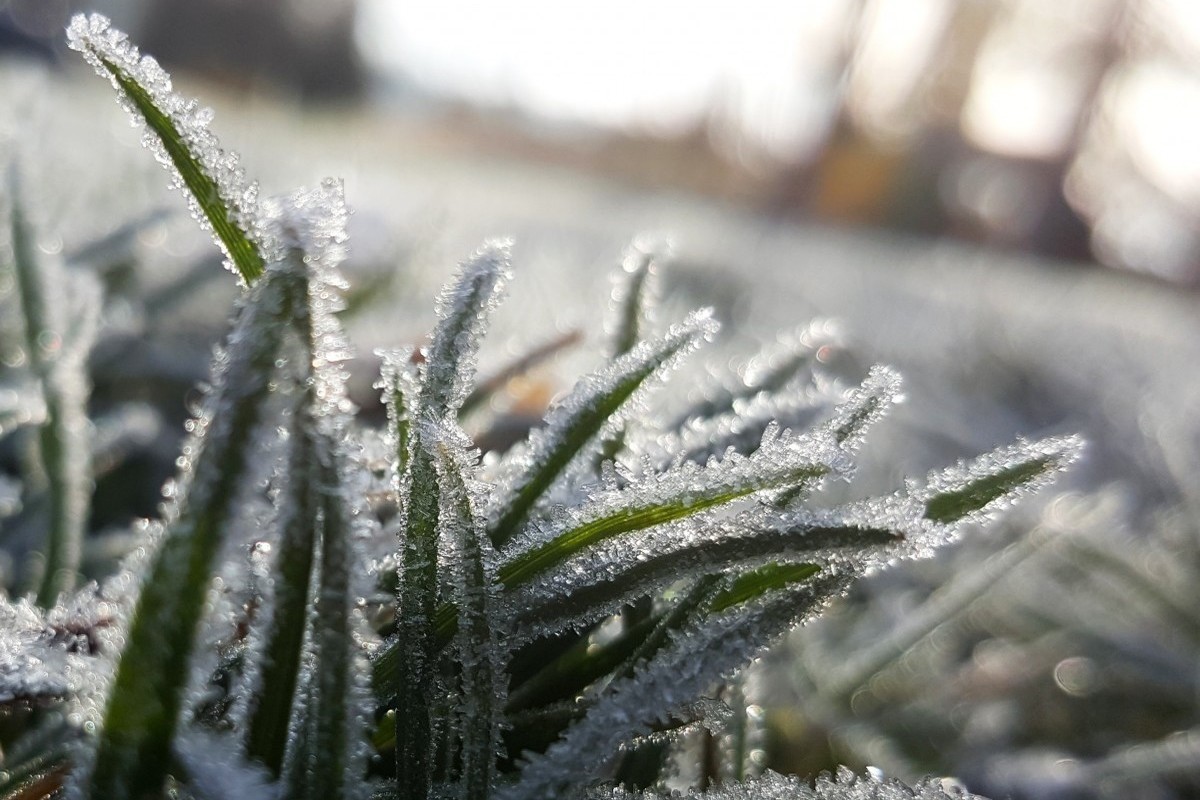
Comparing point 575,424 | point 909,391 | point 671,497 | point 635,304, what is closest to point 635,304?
point 635,304

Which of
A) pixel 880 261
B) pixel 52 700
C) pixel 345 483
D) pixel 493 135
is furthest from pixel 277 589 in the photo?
pixel 493 135

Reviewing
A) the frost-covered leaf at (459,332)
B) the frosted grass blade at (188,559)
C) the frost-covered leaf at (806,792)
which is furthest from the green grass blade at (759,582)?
the frosted grass blade at (188,559)

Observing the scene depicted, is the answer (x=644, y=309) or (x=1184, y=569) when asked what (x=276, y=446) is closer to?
(x=644, y=309)

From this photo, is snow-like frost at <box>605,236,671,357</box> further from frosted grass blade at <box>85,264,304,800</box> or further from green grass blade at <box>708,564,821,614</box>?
frosted grass blade at <box>85,264,304,800</box>

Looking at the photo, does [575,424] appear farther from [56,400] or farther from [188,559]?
[56,400]

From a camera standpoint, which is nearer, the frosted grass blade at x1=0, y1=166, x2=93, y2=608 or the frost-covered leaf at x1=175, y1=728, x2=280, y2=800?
the frost-covered leaf at x1=175, y1=728, x2=280, y2=800

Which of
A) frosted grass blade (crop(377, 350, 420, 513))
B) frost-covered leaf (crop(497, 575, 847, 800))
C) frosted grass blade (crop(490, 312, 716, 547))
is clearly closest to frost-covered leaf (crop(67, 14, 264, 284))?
frosted grass blade (crop(377, 350, 420, 513))
